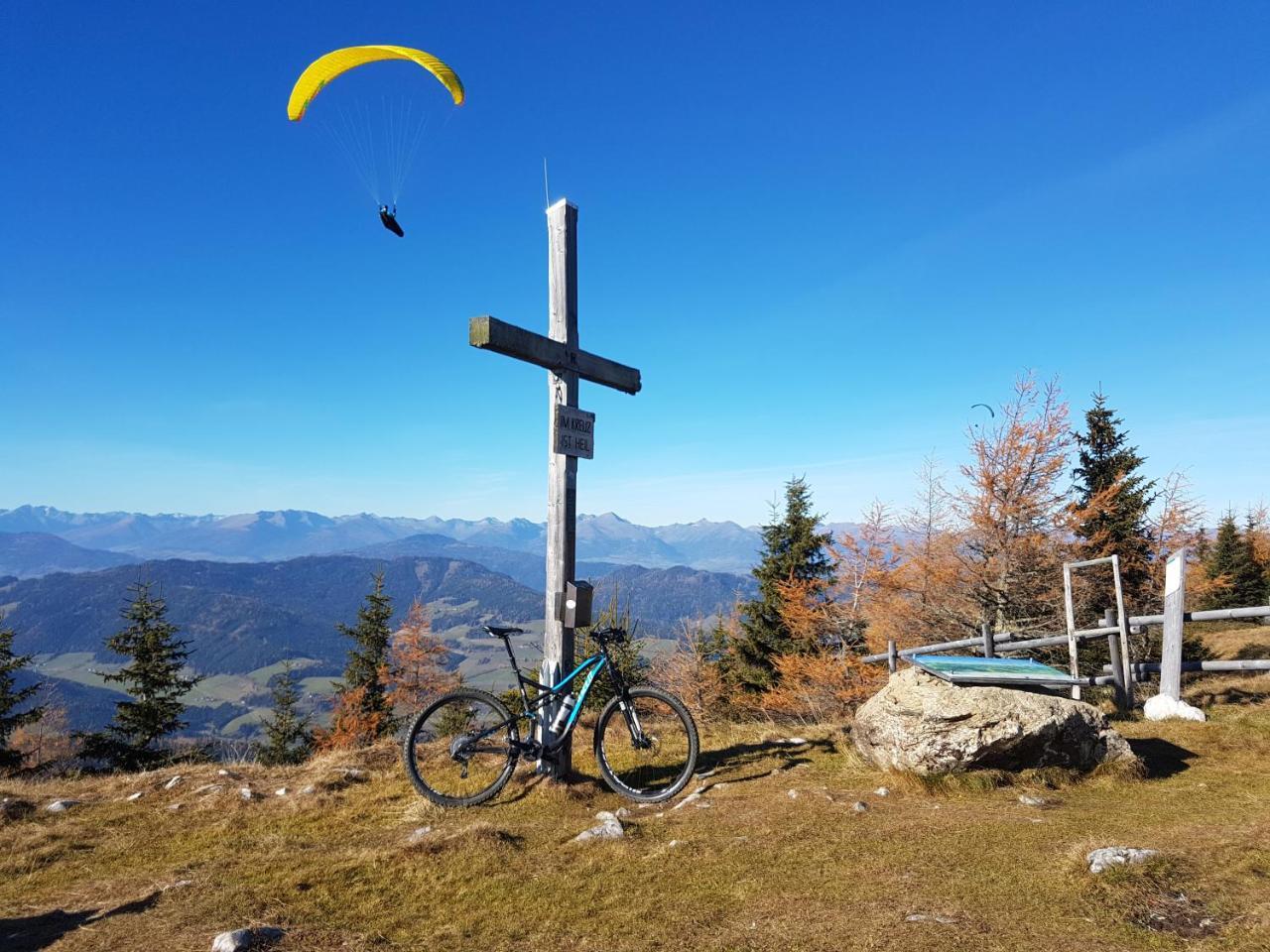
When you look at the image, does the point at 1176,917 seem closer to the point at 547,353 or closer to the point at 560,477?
the point at 560,477

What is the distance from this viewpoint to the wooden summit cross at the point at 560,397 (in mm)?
6824

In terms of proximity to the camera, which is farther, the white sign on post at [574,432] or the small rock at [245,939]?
the white sign on post at [574,432]

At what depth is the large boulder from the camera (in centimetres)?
636

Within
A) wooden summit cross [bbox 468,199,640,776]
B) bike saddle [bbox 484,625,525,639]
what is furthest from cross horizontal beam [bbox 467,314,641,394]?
bike saddle [bbox 484,625,525,639]

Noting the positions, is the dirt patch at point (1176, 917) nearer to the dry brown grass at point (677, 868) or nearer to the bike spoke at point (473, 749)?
the dry brown grass at point (677, 868)

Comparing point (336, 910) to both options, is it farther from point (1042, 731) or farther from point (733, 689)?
point (733, 689)

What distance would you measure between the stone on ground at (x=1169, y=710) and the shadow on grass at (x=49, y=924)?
11.1 m

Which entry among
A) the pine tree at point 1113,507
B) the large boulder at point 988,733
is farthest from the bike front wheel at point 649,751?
the pine tree at point 1113,507

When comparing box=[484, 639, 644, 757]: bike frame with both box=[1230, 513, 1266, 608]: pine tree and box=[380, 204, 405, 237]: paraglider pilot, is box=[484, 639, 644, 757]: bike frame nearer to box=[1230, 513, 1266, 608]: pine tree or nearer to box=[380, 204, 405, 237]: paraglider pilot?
box=[380, 204, 405, 237]: paraglider pilot

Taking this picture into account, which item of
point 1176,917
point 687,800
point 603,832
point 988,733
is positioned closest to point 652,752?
point 687,800

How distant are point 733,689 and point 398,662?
75.3 feet

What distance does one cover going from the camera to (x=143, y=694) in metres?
29.7

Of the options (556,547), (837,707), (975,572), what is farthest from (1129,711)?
(837,707)

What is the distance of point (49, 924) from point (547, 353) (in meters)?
5.60
